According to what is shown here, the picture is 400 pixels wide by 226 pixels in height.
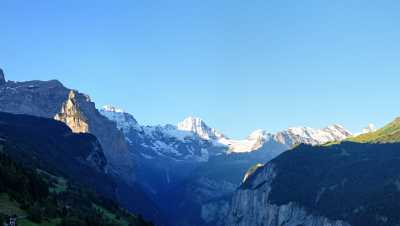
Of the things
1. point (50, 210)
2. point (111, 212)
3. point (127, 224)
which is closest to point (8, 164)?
point (50, 210)

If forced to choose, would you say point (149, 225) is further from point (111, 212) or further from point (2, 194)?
point (2, 194)

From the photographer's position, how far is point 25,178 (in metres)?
108

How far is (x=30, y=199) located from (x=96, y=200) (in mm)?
91577

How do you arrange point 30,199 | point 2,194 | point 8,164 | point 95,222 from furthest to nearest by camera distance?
point 95,222 < point 8,164 < point 30,199 < point 2,194

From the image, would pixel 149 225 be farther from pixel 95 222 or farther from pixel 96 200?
pixel 95 222

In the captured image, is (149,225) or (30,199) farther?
(149,225)

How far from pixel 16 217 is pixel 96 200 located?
109377mm

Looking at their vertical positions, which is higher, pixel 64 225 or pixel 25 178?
pixel 25 178

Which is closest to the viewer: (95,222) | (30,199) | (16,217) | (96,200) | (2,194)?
(16,217)

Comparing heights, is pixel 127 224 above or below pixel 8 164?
below

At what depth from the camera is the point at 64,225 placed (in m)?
97.4

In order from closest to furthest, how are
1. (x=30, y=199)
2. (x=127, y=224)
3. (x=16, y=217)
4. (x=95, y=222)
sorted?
(x=16, y=217), (x=30, y=199), (x=95, y=222), (x=127, y=224)

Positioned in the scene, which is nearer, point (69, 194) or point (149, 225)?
point (69, 194)

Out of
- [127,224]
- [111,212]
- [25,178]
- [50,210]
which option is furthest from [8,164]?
[111,212]
